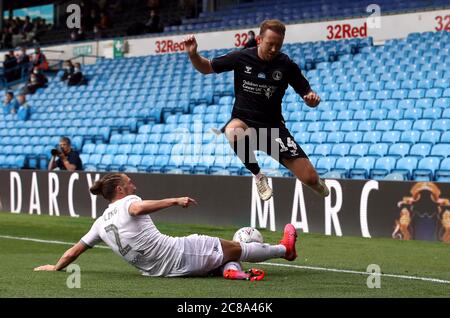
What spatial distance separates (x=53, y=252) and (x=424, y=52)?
37.3 ft

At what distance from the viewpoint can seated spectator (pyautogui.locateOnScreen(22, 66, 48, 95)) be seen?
103 ft

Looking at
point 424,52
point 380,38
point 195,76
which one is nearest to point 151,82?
point 195,76

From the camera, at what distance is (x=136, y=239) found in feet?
30.7

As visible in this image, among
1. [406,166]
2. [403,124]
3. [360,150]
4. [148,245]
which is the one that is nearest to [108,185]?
[148,245]

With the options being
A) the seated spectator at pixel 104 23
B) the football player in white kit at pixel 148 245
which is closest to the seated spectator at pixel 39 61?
the seated spectator at pixel 104 23

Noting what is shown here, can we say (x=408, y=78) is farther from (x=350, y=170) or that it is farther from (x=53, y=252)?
(x=53, y=252)

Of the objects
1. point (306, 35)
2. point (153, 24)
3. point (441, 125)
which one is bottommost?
point (441, 125)

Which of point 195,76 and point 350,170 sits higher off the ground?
point 195,76

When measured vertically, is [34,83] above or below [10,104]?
above

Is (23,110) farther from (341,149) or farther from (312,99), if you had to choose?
(312,99)

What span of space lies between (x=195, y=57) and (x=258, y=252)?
2.15 metres

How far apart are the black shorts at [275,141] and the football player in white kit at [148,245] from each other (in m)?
1.16

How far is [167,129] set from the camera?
77.5 feet

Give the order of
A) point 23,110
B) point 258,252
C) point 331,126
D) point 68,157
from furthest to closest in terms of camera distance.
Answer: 1. point 23,110
2. point 68,157
3. point 331,126
4. point 258,252
